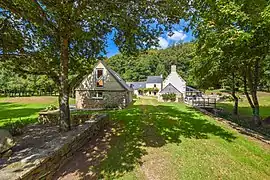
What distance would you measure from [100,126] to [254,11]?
353 inches

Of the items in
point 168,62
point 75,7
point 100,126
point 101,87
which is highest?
point 168,62

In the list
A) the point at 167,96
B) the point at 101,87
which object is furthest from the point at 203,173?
the point at 167,96

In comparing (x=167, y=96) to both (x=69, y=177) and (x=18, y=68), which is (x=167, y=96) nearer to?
(x=18, y=68)

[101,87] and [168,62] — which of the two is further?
[168,62]

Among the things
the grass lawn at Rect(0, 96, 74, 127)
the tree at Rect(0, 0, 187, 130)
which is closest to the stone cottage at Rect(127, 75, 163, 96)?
the grass lawn at Rect(0, 96, 74, 127)

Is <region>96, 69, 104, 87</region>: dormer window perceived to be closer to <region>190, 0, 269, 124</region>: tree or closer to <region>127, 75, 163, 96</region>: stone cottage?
<region>190, 0, 269, 124</region>: tree

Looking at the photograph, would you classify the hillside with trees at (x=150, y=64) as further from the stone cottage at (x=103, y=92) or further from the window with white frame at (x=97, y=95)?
the window with white frame at (x=97, y=95)

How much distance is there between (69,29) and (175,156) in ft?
20.2

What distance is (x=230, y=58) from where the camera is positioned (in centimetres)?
1359

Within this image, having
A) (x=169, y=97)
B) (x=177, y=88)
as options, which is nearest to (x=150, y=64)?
(x=177, y=88)

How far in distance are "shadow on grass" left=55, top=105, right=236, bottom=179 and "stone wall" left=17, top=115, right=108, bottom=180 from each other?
23 cm

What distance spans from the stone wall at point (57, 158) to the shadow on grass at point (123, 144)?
0.23m

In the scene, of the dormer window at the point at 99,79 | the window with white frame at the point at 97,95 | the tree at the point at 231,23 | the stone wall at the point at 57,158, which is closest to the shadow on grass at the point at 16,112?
the window with white frame at the point at 97,95

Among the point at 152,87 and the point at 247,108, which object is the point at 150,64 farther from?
the point at 247,108
